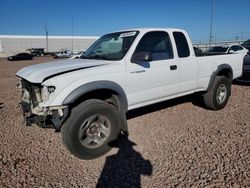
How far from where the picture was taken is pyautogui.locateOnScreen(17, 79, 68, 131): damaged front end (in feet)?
11.1

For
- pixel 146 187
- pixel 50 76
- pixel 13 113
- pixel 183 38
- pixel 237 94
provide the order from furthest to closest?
pixel 237 94, pixel 13 113, pixel 183 38, pixel 50 76, pixel 146 187

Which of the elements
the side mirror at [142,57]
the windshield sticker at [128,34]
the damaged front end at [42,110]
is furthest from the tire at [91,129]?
the windshield sticker at [128,34]

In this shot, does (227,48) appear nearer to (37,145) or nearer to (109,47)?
(109,47)

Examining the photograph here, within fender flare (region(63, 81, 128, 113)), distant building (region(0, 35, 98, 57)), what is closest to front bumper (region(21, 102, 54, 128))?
fender flare (region(63, 81, 128, 113))

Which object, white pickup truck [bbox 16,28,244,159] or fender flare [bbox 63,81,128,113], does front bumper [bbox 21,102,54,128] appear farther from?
fender flare [bbox 63,81,128,113]

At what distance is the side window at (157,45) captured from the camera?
14.7ft

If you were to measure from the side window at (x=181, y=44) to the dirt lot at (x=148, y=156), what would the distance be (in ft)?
4.77

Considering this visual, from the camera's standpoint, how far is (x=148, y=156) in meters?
3.71

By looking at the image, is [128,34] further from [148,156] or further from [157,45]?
[148,156]

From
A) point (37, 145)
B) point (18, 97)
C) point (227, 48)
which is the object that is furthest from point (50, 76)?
point (227, 48)

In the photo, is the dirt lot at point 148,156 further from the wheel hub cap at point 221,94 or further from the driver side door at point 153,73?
the driver side door at point 153,73

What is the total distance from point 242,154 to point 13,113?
5.16 metres

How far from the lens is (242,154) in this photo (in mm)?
3676

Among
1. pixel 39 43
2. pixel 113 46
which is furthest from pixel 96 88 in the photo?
pixel 39 43
